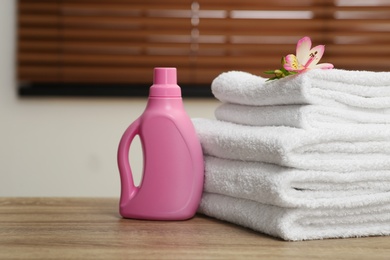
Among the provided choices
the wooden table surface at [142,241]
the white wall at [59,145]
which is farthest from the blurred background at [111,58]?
the wooden table surface at [142,241]

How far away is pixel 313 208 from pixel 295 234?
0.04 meters

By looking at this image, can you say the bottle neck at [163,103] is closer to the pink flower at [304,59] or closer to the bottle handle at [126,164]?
the bottle handle at [126,164]

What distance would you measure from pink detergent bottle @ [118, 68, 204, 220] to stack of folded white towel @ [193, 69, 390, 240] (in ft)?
0.17

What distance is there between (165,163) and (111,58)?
1.21 m

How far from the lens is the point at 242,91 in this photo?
99 cm

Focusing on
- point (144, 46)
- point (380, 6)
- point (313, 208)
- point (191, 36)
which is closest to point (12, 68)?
point (144, 46)

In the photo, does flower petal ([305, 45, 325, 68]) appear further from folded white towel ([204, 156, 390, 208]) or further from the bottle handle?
the bottle handle

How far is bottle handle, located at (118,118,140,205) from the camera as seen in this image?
0.99 m

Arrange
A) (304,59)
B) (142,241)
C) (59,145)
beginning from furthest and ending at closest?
1. (59,145)
2. (304,59)
3. (142,241)

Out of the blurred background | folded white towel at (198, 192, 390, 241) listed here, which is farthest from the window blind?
folded white towel at (198, 192, 390, 241)

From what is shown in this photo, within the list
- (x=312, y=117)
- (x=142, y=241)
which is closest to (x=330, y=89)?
(x=312, y=117)

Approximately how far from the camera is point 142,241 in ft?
2.73

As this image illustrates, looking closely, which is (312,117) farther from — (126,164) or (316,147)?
(126,164)

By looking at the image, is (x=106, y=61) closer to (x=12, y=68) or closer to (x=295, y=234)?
(x=12, y=68)
